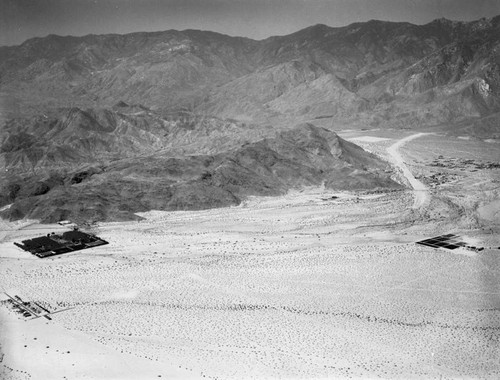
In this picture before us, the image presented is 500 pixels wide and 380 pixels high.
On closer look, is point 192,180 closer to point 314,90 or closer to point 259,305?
point 259,305

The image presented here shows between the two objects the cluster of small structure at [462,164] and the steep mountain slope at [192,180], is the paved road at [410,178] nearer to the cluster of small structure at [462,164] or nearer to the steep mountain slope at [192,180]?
the steep mountain slope at [192,180]

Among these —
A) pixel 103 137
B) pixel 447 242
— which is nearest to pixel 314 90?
pixel 103 137

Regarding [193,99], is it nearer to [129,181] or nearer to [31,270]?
[129,181]

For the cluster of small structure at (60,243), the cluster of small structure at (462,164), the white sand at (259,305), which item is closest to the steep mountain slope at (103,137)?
the cluster of small structure at (462,164)

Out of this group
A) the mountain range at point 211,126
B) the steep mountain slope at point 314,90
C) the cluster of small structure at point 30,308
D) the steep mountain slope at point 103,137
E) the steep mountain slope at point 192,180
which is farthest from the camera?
the steep mountain slope at point 314,90

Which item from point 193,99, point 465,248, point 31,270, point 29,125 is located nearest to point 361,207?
point 465,248

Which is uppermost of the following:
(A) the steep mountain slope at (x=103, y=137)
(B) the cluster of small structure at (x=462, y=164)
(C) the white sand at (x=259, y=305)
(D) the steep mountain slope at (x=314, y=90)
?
(D) the steep mountain slope at (x=314, y=90)

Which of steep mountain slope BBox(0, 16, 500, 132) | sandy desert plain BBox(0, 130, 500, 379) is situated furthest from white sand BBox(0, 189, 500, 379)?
steep mountain slope BBox(0, 16, 500, 132)

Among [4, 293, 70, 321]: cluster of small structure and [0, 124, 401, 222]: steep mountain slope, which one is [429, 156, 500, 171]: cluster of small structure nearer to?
[0, 124, 401, 222]: steep mountain slope
